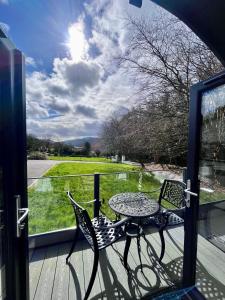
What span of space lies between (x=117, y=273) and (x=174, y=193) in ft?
4.36

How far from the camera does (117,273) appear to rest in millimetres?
2131

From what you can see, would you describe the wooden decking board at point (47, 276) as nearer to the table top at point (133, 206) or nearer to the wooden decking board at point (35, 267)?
the wooden decking board at point (35, 267)

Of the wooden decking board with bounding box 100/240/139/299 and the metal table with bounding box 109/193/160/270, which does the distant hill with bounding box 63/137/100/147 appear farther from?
the wooden decking board with bounding box 100/240/139/299

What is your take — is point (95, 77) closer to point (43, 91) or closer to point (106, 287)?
point (43, 91)

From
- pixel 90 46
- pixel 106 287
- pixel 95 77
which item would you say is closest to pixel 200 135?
pixel 106 287

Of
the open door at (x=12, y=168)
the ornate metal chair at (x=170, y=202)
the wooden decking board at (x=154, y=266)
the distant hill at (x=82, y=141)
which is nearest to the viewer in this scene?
the open door at (x=12, y=168)

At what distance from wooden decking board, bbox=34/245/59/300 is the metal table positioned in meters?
0.81

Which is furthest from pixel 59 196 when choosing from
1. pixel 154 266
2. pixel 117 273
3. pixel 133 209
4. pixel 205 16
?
pixel 205 16

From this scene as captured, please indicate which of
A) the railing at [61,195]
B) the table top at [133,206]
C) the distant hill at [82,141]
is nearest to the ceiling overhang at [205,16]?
the table top at [133,206]

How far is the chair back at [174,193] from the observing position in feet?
8.96

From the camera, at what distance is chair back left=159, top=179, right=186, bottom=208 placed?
2.73m

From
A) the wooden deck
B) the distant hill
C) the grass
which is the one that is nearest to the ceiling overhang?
the wooden deck

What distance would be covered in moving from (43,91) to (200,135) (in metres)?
4.09

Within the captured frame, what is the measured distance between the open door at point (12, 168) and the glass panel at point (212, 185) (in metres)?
1.53
